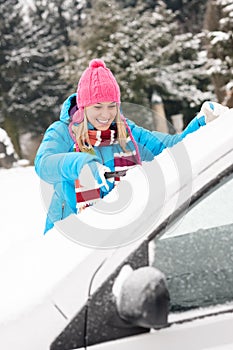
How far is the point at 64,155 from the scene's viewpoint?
9.76 ft

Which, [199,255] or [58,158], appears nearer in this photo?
[199,255]

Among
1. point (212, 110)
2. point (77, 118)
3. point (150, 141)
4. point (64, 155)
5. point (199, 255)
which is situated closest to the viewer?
point (199, 255)

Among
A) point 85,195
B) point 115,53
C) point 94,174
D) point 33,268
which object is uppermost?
point 94,174

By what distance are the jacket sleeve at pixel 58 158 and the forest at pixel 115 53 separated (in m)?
11.7

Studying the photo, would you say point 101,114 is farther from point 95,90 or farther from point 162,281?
point 162,281

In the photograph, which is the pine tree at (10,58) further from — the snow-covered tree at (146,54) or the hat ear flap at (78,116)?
the hat ear flap at (78,116)

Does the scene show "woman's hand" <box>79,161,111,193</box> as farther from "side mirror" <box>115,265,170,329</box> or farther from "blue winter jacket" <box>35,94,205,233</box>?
"side mirror" <box>115,265,170,329</box>

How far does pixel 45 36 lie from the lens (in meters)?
22.6

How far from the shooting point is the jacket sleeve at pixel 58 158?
2.73 meters

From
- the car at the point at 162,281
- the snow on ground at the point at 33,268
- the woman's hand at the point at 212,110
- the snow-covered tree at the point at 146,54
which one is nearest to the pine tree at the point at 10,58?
the snow-covered tree at the point at 146,54

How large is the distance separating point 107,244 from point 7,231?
4423 mm

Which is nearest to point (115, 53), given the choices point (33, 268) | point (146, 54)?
point (146, 54)

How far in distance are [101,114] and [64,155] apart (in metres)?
0.61

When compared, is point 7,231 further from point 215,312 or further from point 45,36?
point 45,36
